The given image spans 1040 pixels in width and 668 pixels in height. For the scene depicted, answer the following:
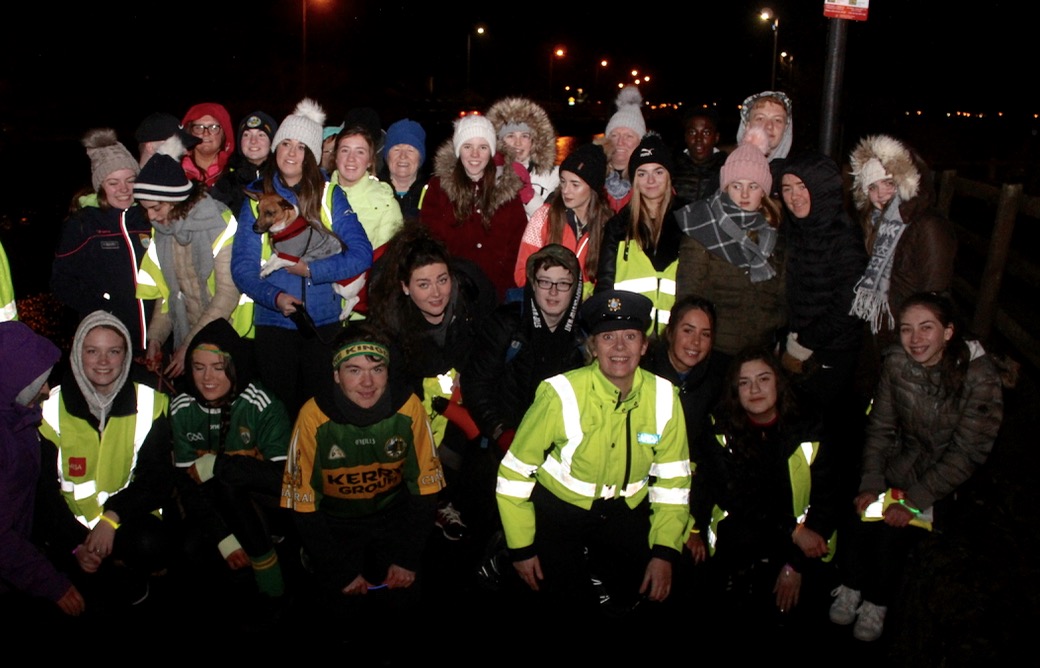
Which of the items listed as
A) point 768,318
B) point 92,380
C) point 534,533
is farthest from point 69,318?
point 768,318

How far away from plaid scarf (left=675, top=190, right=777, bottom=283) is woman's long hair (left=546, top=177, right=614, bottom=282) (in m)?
0.77

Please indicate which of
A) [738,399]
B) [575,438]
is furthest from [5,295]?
[738,399]

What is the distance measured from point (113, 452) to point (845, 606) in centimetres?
372

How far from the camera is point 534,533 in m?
4.05

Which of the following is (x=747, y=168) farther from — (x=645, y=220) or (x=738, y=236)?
(x=645, y=220)

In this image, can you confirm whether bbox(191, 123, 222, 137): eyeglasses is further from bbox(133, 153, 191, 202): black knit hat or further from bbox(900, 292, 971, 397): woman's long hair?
bbox(900, 292, 971, 397): woman's long hair

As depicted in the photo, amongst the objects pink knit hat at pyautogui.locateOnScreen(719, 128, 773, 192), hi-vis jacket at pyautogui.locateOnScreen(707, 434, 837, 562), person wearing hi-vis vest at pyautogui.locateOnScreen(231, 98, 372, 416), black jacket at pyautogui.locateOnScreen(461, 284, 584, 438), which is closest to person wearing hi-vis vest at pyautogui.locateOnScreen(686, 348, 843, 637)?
hi-vis jacket at pyautogui.locateOnScreen(707, 434, 837, 562)

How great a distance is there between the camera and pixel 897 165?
507 centimetres

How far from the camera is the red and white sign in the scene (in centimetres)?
615

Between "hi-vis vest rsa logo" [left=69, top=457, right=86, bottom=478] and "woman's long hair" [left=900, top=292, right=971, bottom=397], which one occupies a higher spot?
"woman's long hair" [left=900, top=292, right=971, bottom=397]

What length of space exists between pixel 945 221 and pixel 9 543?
16.8 ft

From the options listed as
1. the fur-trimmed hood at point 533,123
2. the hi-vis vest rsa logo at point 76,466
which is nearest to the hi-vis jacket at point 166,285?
the hi-vis vest rsa logo at point 76,466

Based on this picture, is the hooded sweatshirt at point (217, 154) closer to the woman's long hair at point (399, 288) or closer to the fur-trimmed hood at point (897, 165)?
the woman's long hair at point (399, 288)

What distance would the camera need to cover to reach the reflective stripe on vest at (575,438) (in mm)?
4035
